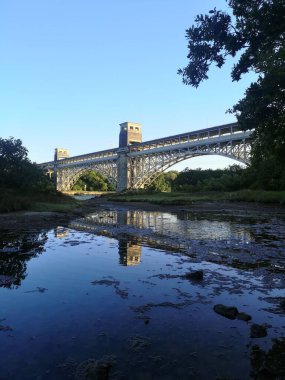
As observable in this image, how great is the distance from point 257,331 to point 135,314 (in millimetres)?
1867

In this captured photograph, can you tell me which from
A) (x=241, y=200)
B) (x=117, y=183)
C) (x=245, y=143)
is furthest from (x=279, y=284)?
(x=117, y=183)

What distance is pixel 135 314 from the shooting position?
17.5ft

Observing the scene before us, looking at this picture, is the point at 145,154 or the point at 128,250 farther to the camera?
the point at 145,154

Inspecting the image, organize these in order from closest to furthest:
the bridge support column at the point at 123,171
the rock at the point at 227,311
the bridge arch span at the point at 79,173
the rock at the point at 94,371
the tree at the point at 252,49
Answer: the rock at the point at 94,371
the rock at the point at 227,311
the tree at the point at 252,49
the bridge support column at the point at 123,171
the bridge arch span at the point at 79,173

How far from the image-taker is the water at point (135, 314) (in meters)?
3.83

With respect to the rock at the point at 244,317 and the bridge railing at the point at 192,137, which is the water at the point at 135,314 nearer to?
the rock at the point at 244,317

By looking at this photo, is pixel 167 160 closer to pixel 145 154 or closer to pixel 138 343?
pixel 145 154

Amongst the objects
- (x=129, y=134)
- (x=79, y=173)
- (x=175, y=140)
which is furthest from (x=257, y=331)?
(x=79, y=173)

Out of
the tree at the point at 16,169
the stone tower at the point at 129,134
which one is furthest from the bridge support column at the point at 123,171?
the tree at the point at 16,169

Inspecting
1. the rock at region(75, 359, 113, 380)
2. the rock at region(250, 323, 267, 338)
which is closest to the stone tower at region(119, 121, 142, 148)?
the rock at region(250, 323, 267, 338)

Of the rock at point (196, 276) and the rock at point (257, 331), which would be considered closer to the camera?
the rock at point (257, 331)

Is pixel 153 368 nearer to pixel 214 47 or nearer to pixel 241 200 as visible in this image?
pixel 214 47

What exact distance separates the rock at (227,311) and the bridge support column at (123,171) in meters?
78.4

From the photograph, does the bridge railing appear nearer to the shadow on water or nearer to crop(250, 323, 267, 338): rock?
the shadow on water
